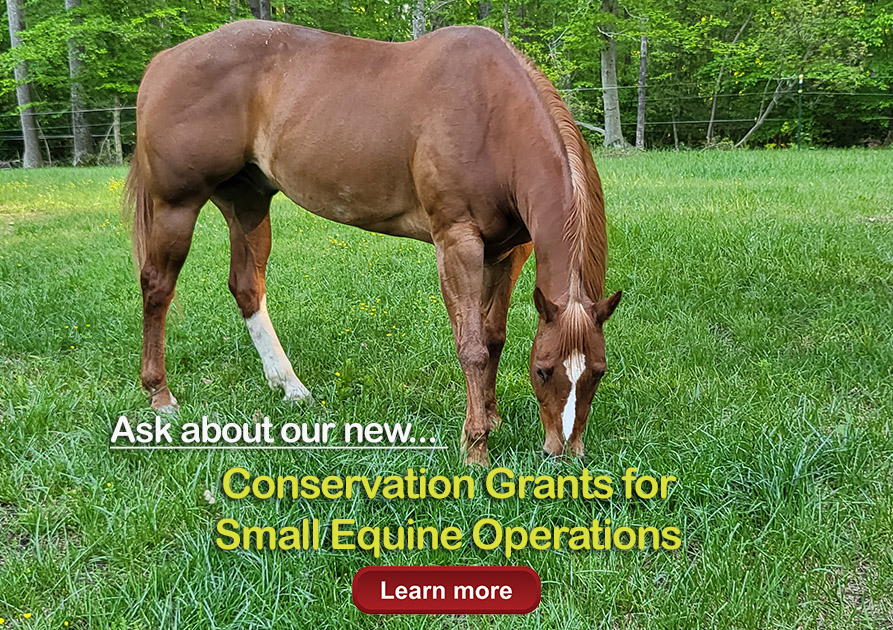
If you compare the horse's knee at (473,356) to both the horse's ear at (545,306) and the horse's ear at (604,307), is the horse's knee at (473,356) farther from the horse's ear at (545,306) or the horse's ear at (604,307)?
the horse's ear at (604,307)

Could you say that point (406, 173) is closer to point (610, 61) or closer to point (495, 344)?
point (495, 344)

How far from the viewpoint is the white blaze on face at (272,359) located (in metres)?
3.12

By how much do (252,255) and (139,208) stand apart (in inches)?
23.7

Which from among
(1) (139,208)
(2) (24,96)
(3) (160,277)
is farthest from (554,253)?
(2) (24,96)

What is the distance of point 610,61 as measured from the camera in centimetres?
1589

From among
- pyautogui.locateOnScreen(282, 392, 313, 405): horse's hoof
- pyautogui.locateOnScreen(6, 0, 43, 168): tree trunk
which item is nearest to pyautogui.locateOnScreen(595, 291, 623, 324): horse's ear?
pyautogui.locateOnScreen(282, 392, 313, 405): horse's hoof

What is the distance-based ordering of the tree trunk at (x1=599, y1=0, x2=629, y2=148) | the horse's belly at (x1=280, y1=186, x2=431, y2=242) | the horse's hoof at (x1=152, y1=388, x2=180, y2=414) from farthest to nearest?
the tree trunk at (x1=599, y1=0, x2=629, y2=148), the horse's hoof at (x1=152, y1=388, x2=180, y2=414), the horse's belly at (x1=280, y1=186, x2=431, y2=242)

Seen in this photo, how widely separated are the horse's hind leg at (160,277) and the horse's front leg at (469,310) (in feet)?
4.50

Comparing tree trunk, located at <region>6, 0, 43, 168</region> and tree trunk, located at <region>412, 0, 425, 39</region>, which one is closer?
tree trunk, located at <region>412, 0, 425, 39</region>

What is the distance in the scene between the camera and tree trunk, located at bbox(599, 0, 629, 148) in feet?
50.6

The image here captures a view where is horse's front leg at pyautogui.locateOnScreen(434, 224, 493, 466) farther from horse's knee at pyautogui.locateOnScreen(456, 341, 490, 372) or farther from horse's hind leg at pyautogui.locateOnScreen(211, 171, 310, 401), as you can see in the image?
horse's hind leg at pyautogui.locateOnScreen(211, 171, 310, 401)

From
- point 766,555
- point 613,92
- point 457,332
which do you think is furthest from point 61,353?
point 613,92

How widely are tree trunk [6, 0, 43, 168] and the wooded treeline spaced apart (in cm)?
5

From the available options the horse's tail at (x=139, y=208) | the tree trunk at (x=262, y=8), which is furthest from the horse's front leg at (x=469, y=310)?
the tree trunk at (x=262, y=8)
